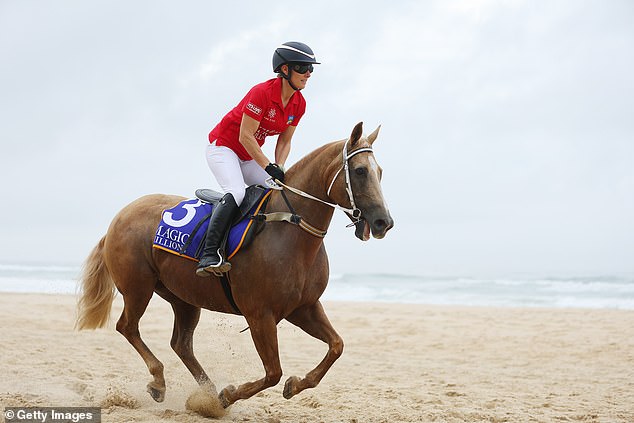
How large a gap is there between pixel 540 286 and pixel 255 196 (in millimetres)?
27962

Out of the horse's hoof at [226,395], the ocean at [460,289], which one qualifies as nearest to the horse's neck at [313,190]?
the horse's hoof at [226,395]

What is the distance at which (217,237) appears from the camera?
518cm

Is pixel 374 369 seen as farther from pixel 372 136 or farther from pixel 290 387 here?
pixel 372 136

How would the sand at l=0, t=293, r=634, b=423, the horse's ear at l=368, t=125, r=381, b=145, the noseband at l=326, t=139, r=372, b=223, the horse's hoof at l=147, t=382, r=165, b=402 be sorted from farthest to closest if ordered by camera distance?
the sand at l=0, t=293, r=634, b=423
the horse's hoof at l=147, t=382, r=165, b=402
the horse's ear at l=368, t=125, r=381, b=145
the noseband at l=326, t=139, r=372, b=223

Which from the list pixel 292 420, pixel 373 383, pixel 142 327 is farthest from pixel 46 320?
pixel 292 420

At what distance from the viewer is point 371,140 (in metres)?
5.04

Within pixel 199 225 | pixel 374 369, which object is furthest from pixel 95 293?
pixel 374 369

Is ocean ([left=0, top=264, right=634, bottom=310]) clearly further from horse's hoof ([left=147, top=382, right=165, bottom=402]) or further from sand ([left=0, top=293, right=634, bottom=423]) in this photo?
horse's hoof ([left=147, top=382, right=165, bottom=402])

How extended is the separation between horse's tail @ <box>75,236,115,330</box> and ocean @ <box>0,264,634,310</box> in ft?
53.6

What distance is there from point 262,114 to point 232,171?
0.56 metres

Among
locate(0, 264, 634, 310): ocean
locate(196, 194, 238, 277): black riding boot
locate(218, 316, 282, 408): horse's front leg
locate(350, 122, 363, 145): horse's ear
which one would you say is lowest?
locate(0, 264, 634, 310): ocean

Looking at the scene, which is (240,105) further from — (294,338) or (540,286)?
(540,286)

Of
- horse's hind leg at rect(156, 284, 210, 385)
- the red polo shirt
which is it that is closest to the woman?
the red polo shirt

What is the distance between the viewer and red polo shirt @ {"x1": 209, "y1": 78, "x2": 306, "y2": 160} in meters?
5.27
